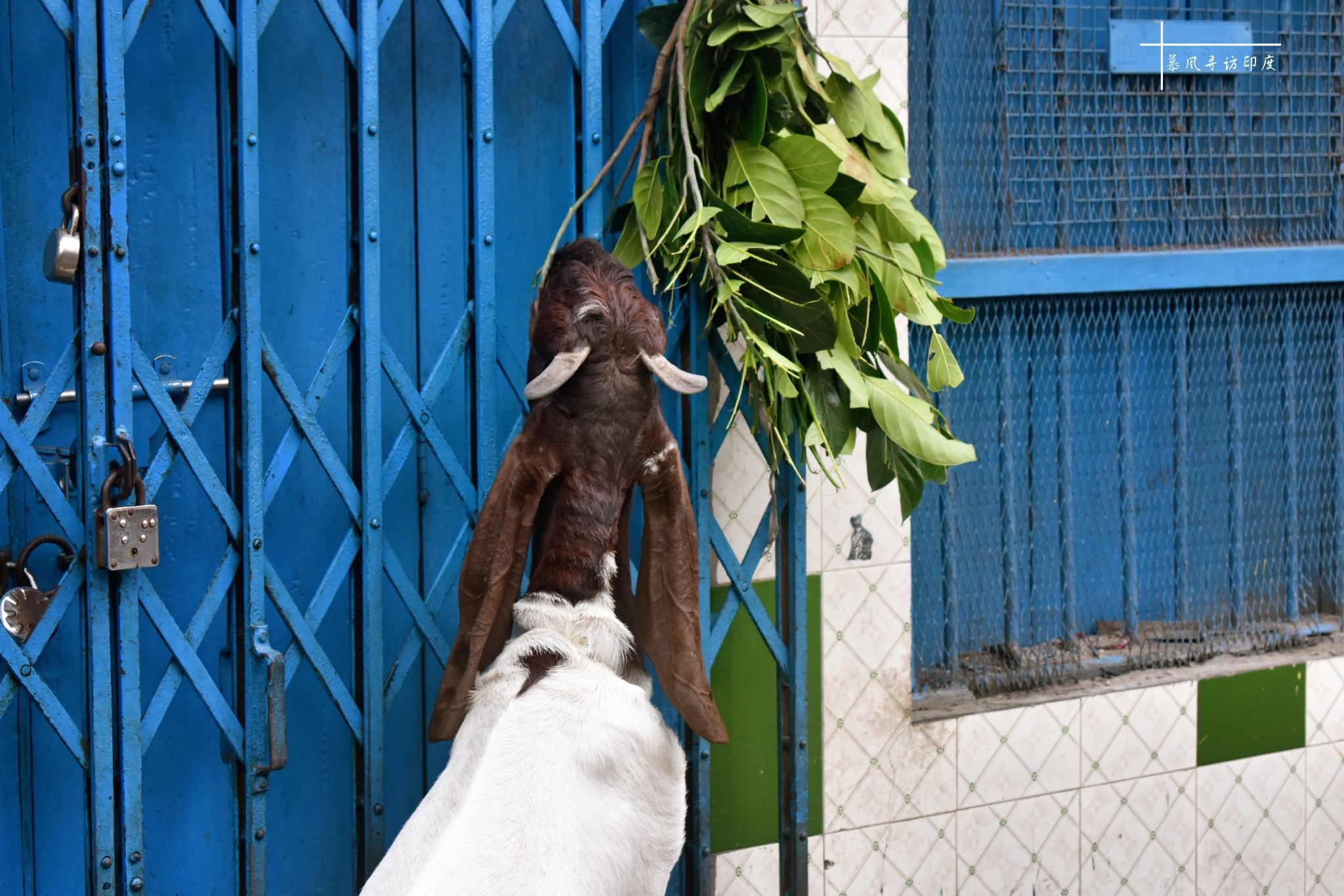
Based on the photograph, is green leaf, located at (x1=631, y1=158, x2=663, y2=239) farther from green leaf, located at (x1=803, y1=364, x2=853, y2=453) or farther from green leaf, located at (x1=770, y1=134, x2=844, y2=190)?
green leaf, located at (x1=803, y1=364, x2=853, y2=453)

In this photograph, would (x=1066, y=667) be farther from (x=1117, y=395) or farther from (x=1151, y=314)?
(x=1151, y=314)

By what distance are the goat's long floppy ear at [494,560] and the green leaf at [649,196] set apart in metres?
0.57

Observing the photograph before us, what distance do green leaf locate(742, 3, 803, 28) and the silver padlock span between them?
127 centimetres

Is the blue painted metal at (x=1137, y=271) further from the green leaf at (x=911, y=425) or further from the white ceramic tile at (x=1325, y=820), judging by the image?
the white ceramic tile at (x=1325, y=820)

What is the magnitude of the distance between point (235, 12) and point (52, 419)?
85cm

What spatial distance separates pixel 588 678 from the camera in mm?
1959

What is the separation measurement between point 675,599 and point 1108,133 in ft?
6.82

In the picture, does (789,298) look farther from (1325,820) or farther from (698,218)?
(1325,820)

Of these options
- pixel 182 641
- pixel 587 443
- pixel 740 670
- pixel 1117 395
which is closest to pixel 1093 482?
pixel 1117 395

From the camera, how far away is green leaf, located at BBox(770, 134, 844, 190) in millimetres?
2209

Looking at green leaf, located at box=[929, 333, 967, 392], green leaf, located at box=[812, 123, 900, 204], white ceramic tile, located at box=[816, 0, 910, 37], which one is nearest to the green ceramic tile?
green leaf, located at box=[929, 333, 967, 392]

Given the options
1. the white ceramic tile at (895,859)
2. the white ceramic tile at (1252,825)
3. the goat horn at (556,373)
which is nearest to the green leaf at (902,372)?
the goat horn at (556,373)

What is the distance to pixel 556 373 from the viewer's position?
193 centimetres

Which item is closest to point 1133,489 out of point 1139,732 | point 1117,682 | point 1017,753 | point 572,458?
point 1117,682
